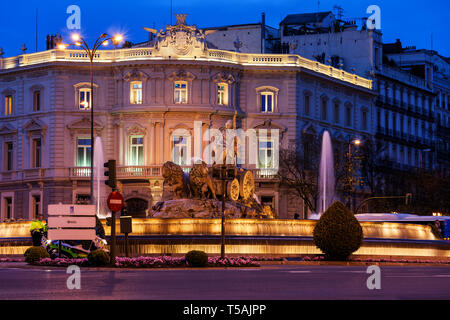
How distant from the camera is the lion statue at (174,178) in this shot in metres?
44.4

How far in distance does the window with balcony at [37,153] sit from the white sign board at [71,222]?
147 feet

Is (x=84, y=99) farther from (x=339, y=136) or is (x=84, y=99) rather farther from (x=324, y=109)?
(x=339, y=136)

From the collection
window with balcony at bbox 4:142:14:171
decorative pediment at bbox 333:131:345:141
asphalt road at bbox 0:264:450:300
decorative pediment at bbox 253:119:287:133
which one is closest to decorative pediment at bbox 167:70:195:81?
decorative pediment at bbox 253:119:287:133

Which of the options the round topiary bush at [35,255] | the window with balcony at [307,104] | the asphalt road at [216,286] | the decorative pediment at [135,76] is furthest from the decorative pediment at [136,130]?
the asphalt road at [216,286]

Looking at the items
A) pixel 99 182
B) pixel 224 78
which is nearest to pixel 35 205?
pixel 99 182

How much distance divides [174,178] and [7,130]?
32987mm

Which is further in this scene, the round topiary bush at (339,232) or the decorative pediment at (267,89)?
the decorative pediment at (267,89)

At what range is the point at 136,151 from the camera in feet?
236

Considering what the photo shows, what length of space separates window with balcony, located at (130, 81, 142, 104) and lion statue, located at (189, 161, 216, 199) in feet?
90.8

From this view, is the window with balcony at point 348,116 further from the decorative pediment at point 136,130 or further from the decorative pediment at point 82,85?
the decorative pediment at point 82,85
